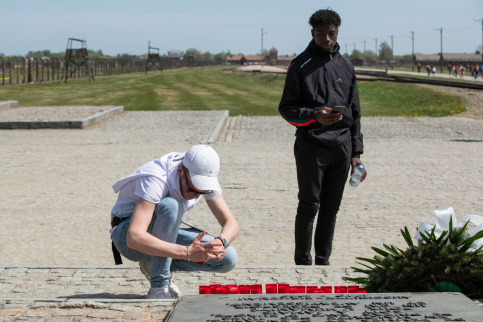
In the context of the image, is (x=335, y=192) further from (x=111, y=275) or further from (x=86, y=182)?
(x=86, y=182)

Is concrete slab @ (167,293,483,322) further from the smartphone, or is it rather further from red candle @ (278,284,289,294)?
the smartphone

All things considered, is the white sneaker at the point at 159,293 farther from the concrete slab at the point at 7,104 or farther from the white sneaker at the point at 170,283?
the concrete slab at the point at 7,104

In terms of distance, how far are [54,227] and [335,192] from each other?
11.3 ft

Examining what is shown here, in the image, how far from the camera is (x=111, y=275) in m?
5.14

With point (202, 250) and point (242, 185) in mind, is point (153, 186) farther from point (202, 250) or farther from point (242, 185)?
point (242, 185)

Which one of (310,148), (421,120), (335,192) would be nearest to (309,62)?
(310,148)

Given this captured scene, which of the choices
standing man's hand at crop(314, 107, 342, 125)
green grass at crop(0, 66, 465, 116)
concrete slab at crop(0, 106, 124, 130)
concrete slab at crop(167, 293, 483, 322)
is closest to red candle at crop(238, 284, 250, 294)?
concrete slab at crop(167, 293, 483, 322)

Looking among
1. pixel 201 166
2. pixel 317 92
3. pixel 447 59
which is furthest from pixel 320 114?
pixel 447 59

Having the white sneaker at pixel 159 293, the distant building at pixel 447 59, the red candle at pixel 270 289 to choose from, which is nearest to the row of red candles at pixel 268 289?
the red candle at pixel 270 289

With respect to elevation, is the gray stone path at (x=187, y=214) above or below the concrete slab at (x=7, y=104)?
below

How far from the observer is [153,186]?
409cm

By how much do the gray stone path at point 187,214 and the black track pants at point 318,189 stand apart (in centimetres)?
24

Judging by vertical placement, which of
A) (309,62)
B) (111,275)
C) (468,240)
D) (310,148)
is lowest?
(111,275)

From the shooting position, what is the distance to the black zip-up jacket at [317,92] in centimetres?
498
